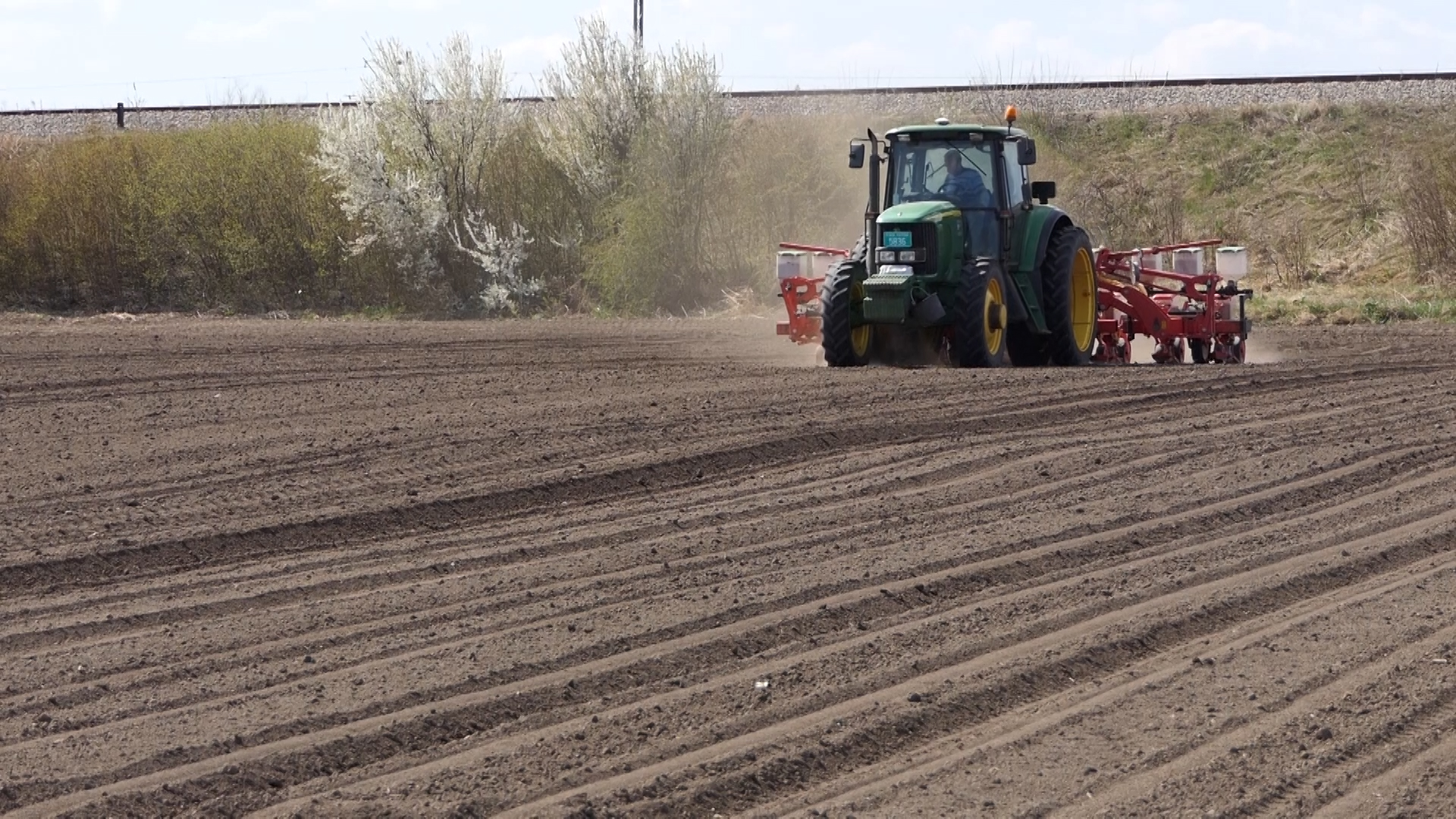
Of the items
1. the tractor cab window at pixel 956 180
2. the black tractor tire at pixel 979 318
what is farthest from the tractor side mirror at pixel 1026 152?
the black tractor tire at pixel 979 318

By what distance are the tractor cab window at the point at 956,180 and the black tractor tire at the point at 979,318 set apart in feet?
1.37

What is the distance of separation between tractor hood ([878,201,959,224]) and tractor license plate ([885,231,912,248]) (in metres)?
0.08

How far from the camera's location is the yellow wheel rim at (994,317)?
1332cm

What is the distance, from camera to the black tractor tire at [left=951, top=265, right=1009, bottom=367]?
13.2 meters

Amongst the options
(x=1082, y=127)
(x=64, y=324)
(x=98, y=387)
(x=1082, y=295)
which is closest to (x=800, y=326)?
(x=1082, y=295)

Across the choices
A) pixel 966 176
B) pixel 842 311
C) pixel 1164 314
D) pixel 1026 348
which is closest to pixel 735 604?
pixel 842 311

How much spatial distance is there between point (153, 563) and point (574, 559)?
1835 mm

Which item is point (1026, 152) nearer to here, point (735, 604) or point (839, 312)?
point (839, 312)

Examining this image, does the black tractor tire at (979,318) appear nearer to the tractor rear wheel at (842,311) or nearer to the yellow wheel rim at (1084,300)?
the tractor rear wheel at (842,311)

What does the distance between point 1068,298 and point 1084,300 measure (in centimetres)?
78

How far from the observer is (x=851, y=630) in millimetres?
Answer: 5879

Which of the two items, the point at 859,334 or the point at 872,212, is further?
the point at 872,212

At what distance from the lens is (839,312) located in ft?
44.2

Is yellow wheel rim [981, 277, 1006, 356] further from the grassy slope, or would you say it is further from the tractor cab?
the grassy slope
